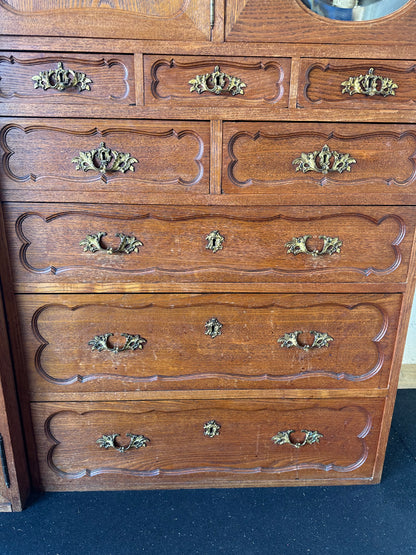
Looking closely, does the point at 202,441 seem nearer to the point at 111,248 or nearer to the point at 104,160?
the point at 111,248

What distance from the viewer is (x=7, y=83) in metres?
1.04

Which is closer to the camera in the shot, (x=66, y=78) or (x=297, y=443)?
(x=66, y=78)

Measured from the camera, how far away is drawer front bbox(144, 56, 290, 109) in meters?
1.05

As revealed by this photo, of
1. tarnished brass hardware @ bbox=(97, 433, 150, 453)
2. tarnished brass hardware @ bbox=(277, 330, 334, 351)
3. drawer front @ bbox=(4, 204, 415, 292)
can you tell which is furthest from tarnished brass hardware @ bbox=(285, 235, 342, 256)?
tarnished brass hardware @ bbox=(97, 433, 150, 453)

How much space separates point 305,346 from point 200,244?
45 centimetres

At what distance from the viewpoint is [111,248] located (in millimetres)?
1162

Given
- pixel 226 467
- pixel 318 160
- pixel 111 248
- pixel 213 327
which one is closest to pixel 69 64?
pixel 111 248

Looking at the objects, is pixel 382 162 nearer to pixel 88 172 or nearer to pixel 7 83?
pixel 88 172

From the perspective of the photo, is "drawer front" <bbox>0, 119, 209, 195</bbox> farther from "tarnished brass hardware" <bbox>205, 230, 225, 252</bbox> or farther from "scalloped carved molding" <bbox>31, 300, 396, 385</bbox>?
"scalloped carved molding" <bbox>31, 300, 396, 385</bbox>

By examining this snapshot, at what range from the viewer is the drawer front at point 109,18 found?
1.00m

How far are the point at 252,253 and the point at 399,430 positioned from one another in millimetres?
1066

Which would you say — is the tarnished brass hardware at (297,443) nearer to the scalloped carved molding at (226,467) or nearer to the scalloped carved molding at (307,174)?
the scalloped carved molding at (226,467)

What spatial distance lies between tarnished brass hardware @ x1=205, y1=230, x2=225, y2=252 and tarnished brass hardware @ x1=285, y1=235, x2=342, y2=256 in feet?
0.63

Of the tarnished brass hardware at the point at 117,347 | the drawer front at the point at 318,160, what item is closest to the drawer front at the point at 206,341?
the tarnished brass hardware at the point at 117,347
